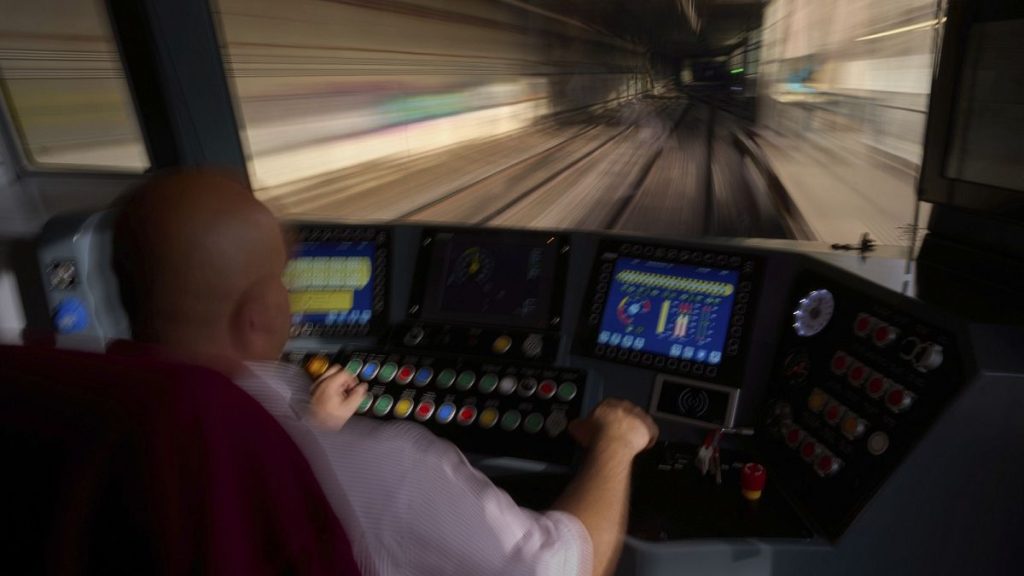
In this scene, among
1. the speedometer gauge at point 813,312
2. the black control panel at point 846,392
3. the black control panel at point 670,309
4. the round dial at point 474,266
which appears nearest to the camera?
the black control panel at point 846,392

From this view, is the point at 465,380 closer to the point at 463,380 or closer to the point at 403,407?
the point at 463,380

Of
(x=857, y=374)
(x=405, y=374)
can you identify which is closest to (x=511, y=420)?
(x=405, y=374)

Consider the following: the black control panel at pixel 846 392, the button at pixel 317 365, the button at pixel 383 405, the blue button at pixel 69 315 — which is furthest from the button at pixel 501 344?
the blue button at pixel 69 315

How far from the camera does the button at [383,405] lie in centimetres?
138

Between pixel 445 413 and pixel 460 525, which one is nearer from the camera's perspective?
pixel 460 525

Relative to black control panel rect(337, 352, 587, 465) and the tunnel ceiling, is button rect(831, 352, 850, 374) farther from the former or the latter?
the tunnel ceiling

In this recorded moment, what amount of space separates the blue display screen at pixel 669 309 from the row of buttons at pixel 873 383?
223mm

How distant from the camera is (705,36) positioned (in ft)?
5.41

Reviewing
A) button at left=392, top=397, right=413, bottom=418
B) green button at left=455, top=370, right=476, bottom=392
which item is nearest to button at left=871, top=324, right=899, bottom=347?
green button at left=455, top=370, right=476, bottom=392

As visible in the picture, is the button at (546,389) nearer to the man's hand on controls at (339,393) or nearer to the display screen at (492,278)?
the display screen at (492,278)

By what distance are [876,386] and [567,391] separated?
528mm

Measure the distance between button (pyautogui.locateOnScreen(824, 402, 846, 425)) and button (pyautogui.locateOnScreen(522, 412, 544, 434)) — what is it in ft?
1.59

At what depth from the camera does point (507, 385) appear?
4.50 ft

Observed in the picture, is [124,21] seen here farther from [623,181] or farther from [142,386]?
[142,386]
